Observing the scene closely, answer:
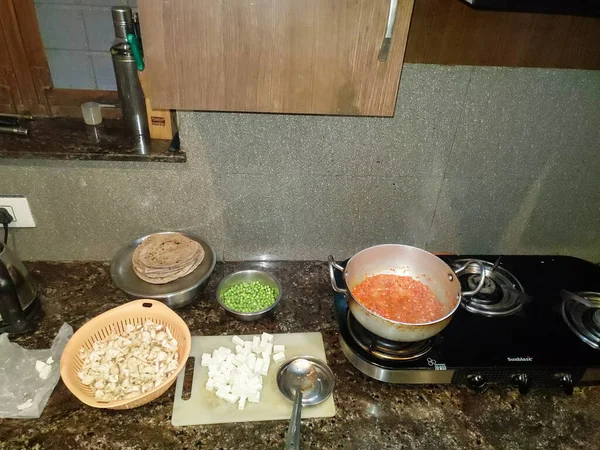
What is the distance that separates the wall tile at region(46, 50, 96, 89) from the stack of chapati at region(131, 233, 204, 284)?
527 millimetres

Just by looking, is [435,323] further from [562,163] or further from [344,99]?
[562,163]

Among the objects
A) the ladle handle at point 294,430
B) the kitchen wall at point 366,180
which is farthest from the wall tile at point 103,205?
the ladle handle at point 294,430

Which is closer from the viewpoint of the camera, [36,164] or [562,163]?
[36,164]

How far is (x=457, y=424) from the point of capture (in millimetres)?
1028

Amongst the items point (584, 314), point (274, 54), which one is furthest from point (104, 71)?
point (584, 314)

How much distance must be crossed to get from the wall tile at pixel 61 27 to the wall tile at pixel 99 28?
16 mm

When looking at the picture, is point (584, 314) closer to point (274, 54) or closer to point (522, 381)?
point (522, 381)

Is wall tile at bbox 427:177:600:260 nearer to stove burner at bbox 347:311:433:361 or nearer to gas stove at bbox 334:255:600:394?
gas stove at bbox 334:255:600:394

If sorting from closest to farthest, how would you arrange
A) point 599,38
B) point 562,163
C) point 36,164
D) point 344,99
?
point 344,99 < point 599,38 < point 36,164 < point 562,163

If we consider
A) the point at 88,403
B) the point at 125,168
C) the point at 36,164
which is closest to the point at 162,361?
the point at 88,403

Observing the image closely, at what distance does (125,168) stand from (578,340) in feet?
4.28

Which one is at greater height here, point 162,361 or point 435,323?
point 435,323

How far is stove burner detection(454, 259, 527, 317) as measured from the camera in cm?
122

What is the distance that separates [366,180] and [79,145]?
83 centimetres
